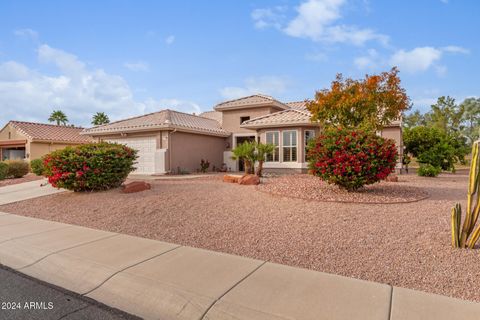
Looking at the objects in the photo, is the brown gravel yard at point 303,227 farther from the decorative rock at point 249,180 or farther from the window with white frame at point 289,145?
the window with white frame at point 289,145

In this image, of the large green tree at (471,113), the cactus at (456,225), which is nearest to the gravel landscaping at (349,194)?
the cactus at (456,225)

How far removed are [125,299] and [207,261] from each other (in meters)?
1.33

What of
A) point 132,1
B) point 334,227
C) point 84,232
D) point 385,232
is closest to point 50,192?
point 84,232

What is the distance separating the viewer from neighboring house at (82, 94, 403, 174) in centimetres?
1788

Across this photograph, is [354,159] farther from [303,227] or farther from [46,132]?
[46,132]

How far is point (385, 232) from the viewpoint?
5.57 m

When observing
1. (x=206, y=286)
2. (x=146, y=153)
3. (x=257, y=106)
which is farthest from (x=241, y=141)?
(x=206, y=286)

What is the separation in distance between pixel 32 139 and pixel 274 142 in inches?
848

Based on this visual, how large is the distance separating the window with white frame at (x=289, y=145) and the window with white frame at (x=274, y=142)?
1.30ft

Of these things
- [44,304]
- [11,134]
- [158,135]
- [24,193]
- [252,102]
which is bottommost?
[44,304]

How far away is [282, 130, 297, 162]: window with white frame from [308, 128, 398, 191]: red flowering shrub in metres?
9.13

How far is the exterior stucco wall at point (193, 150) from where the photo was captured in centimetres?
1859

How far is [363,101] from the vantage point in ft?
42.1

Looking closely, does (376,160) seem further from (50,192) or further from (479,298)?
(50,192)
